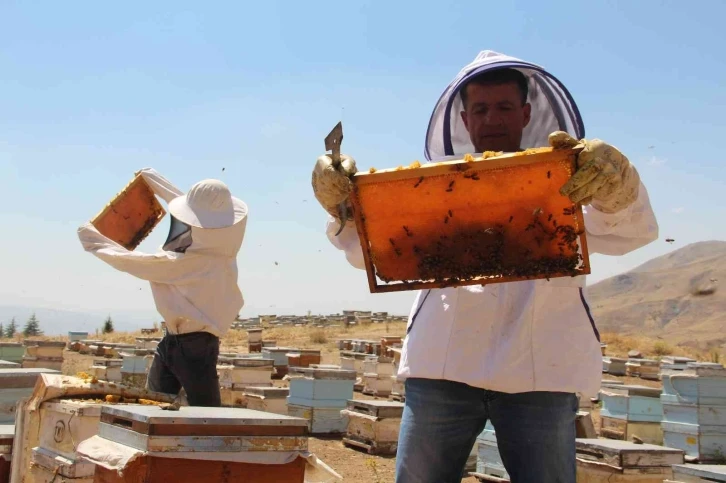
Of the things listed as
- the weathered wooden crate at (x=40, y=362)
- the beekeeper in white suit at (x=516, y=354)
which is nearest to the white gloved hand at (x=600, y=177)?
the beekeeper in white suit at (x=516, y=354)

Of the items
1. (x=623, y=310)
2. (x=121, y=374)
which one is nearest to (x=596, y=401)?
(x=121, y=374)

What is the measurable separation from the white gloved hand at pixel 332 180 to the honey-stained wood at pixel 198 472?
1028 mm

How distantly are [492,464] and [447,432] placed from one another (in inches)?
173

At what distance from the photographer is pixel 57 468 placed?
10.8ft

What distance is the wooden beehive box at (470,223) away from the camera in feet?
8.09

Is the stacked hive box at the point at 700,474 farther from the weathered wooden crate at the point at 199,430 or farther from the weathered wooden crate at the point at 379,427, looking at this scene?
the weathered wooden crate at the point at 379,427

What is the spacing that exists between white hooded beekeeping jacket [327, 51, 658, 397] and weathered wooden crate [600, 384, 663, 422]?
25.7 feet

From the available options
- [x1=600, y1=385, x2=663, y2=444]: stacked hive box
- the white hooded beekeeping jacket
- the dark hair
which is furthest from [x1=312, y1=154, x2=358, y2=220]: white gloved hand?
[x1=600, y1=385, x2=663, y2=444]: stacked hive box

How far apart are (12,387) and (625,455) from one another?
4.39 m

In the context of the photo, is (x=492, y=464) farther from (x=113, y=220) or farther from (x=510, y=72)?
(x=510, y=72)

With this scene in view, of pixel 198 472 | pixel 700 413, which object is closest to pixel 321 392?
pixel 700 413

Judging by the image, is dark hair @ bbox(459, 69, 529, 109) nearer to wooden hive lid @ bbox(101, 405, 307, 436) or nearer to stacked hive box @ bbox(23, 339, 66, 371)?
wooden hive lid @ bbox(101, 405, 307, 436)

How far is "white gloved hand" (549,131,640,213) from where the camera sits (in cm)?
220

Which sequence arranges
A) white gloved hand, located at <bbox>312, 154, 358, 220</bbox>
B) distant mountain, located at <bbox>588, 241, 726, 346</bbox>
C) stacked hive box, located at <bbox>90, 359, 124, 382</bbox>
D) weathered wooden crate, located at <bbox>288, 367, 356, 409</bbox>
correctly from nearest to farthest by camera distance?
white gloved hand, located at <bbox>312, 154, 358, 220</bbox>, weathered wooden crate, located at <bbox>288, 367, 356, 409</bbox>, stacked hive box, located at <bbox>90, 359, 124, 382</bbox>, distant mountain, located at <bbox>588, 241, 726, 346</bbox>
